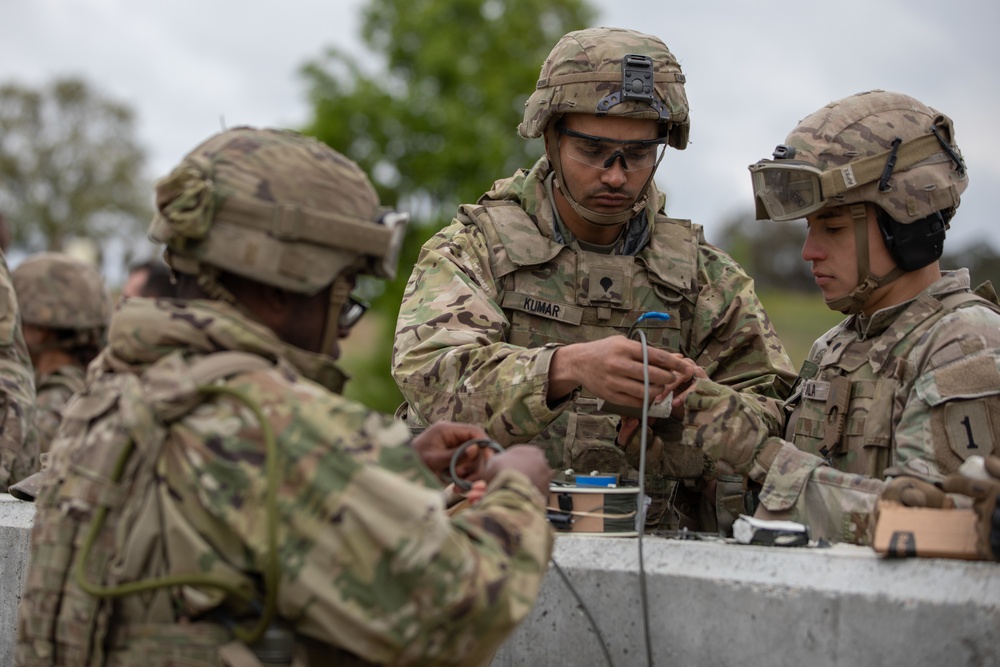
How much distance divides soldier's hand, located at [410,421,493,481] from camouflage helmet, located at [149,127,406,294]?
2.46ft

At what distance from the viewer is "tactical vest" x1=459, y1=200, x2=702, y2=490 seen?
580 centimetres

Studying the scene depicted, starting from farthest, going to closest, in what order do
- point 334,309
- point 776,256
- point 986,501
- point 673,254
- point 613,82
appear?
point 776,256 < point 673,254 < point 613,82 < point 986,501 < point 334,309

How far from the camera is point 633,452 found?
5605 millimetres

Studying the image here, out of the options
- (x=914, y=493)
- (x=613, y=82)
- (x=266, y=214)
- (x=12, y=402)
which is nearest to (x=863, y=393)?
(x=914, y=493)

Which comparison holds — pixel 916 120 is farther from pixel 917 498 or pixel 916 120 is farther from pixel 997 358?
pixel 917 498

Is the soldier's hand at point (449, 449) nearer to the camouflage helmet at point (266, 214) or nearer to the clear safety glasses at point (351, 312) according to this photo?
the clear safety glasses at point (351, 312)

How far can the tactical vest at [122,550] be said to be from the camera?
10.2ft

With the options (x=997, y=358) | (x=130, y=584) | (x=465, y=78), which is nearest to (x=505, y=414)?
(x=997, y=358)

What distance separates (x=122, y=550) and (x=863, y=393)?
303 cm

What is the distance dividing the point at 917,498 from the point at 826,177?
1.49 meters

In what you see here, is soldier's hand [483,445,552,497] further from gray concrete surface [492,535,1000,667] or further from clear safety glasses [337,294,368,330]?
gray concrete surface [492,535,1000,667]

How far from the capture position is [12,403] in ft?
24.4

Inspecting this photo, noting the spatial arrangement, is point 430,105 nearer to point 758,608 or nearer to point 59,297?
point 59,297

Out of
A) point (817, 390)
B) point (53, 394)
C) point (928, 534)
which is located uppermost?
point (817, 390)
